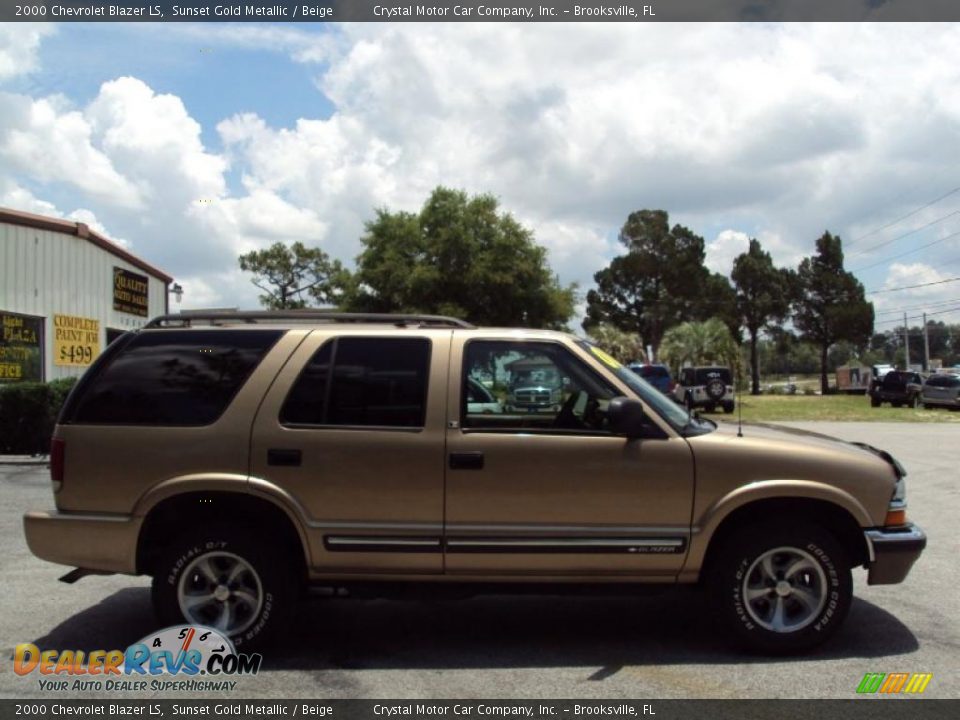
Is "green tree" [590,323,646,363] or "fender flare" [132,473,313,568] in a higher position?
"green tree" [590,323,646,363]

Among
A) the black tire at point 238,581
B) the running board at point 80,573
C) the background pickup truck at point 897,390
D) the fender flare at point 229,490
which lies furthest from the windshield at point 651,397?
the background pickup truck at point 897,390

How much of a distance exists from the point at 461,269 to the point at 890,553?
3093 centimetres

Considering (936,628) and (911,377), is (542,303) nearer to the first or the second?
(911,377)

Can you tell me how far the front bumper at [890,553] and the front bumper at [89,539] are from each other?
4153 mm

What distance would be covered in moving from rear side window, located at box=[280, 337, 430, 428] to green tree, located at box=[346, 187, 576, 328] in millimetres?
28571

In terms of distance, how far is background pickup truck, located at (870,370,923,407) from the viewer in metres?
41.5

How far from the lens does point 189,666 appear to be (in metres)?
4.68

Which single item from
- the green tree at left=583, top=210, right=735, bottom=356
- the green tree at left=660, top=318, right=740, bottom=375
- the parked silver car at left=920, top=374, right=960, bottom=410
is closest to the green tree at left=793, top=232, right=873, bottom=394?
the green tree at left=583, top=210, right=735, bottom=356

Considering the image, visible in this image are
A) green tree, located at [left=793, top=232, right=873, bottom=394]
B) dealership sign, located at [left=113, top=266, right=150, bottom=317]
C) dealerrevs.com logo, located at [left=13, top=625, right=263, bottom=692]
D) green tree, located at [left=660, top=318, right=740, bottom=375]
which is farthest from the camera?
green tree, located at [left=793, top=232, right=873, bottom=394]

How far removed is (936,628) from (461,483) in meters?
3.18

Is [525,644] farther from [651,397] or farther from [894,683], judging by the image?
[894,683]

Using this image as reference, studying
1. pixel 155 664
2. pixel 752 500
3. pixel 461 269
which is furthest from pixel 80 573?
pixel 461 269

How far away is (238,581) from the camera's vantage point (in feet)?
15.7
